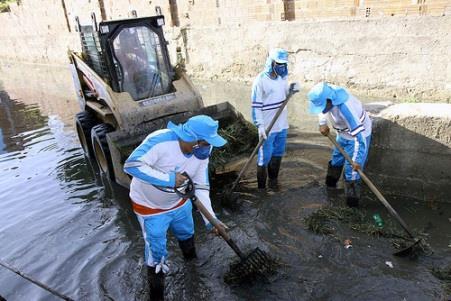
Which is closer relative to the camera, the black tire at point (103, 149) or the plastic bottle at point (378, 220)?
the plastic bottle at point (378, 220)

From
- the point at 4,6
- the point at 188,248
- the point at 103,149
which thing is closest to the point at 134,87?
the point at 103,149

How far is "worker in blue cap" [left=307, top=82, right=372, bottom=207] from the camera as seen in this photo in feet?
15.3

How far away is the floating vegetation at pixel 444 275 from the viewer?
3.77 m

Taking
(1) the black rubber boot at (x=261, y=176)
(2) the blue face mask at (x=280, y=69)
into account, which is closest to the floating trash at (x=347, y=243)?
(1) the black rubber boot at (x=261, y=176)

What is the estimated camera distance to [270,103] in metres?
5.58

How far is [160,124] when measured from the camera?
632 centimetres

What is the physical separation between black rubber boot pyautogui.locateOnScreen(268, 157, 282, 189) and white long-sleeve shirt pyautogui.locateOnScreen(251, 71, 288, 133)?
61cm

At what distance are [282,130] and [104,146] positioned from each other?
2999mm

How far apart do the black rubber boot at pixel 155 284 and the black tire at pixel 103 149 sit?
10.1 ft

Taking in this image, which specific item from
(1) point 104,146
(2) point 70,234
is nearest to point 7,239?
(2) point 70,234

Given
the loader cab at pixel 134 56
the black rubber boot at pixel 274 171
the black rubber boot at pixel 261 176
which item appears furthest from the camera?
the loader cab at pixel 134 56

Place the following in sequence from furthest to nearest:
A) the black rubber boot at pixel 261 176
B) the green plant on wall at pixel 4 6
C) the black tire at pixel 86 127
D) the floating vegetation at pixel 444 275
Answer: the green plant on wall at pixel 4 6
the black tire at pixel 86 127
the black rubber boot at pixel 261 176
the floating vegetation at pixel 444 275

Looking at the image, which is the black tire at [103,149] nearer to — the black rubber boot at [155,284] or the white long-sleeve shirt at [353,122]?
the black rubber boot at [155,284]

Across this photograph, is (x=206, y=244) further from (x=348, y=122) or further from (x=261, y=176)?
(x=348, y=122)
